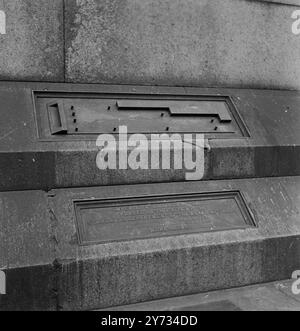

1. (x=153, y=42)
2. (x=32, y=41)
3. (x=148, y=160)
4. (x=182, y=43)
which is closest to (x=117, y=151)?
(x=148, y=160)

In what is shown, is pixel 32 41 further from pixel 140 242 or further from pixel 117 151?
pixel 140 242

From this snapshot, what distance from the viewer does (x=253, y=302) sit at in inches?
150

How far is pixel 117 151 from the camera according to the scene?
432 centimetres

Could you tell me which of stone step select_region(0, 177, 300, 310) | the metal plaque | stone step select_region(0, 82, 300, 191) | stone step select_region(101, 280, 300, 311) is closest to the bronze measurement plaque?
stone step select_region(0, 177, 300, 310)

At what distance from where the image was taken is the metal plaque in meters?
4.51

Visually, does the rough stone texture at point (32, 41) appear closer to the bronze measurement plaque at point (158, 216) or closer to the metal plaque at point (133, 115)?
the metal plaque at point (133, 115)

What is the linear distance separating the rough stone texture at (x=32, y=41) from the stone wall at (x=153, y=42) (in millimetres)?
11

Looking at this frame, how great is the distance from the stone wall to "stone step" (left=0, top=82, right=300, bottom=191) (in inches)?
8.7

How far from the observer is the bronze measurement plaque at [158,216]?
12.7 ft

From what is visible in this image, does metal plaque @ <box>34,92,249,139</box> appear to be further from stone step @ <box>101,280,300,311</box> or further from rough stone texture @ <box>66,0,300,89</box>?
stone step @ <box>101,280,300,311</box>

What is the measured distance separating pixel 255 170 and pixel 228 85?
4.97ft

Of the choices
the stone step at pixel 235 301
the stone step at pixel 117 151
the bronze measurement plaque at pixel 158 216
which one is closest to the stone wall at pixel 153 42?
the stone step at pixel 117 151
